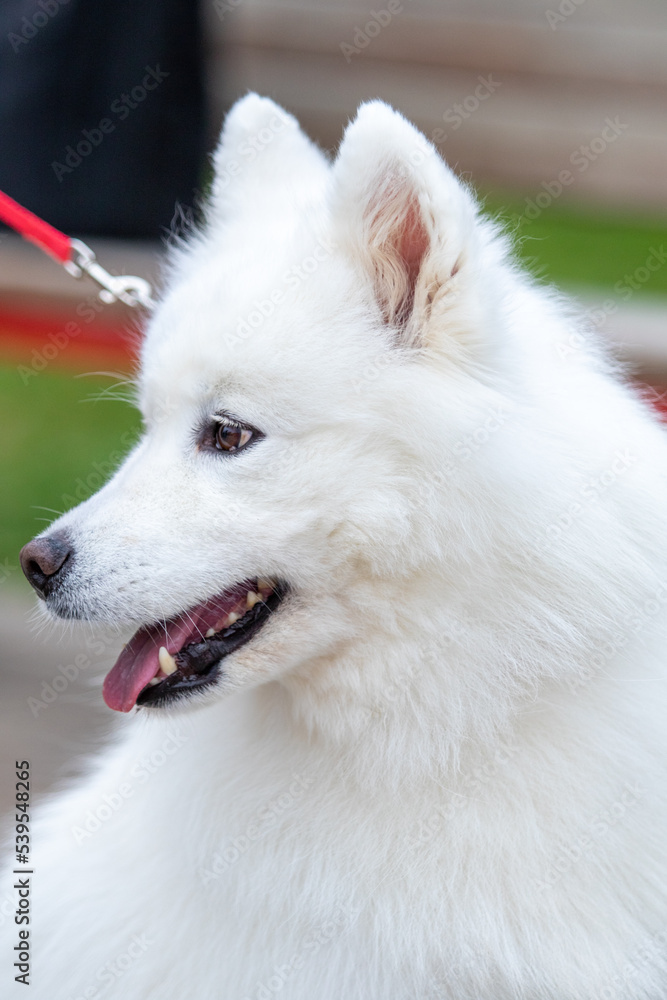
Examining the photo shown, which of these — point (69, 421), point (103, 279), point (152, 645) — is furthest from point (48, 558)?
point (69, 421)

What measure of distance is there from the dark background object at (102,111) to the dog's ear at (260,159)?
2.10 metres

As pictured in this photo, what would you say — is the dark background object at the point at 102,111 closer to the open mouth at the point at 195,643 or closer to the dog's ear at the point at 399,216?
the dog's ear at the point at 399,216

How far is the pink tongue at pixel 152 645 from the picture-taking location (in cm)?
191

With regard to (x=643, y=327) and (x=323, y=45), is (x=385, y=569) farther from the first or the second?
(x=323, y=45)

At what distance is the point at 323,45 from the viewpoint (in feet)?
28.7

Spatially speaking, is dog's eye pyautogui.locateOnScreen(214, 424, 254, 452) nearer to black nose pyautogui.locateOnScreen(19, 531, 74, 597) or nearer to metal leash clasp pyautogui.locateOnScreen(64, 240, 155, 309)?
black nose pyautogui.locateOnScreen(19, 531, 74, 597)

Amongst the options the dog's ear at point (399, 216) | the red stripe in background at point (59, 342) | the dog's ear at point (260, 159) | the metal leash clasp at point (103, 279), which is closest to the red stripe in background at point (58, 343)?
the red stripe in background at point (59, 342)

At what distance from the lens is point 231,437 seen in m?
1.86

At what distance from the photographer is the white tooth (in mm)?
1910

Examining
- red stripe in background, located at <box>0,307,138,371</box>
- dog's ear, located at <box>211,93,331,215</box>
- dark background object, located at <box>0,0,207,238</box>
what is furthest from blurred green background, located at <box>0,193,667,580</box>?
dog's ear, located at <box>211,93,331,215</box>

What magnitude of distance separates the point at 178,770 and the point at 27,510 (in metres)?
2.99

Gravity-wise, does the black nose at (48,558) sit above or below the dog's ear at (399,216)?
below

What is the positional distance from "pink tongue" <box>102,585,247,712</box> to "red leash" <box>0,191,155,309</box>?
3.49 ft

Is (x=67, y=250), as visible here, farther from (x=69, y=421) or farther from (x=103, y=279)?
(x=69, y=421)
